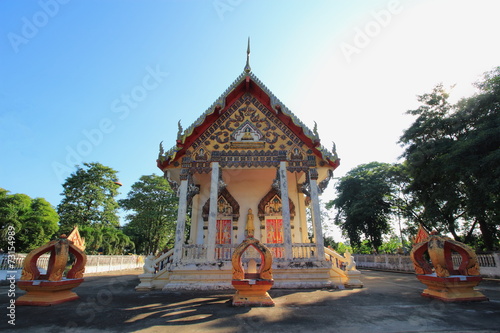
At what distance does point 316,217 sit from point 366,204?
20081 mm

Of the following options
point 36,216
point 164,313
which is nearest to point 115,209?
point 36,216

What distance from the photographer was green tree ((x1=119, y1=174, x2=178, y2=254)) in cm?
3056

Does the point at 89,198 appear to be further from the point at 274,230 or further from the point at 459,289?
the point at 459,289

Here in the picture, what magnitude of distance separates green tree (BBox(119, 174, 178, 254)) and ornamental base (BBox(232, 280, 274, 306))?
26.7m

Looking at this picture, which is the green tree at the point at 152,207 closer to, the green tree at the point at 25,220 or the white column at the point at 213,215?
the green tree at the point at 25,220

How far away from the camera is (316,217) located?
8.89 m

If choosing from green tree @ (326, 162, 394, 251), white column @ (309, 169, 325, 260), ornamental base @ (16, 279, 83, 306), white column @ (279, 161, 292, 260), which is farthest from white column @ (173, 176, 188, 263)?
green tree @ (326, 162, 394, 251)

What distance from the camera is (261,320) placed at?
3.94m

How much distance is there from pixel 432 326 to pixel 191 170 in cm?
793

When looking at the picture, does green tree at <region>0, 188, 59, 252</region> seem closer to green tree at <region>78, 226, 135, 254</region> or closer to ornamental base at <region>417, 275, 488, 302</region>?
green tree at <region>78, 226, 135, 254</region>

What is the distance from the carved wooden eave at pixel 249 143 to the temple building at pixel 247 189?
4 centimetres

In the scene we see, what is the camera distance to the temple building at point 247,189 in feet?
26.3

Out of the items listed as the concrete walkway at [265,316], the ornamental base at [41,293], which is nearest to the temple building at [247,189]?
the concrete walkway at [265,316]

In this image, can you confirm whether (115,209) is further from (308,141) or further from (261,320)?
(261,320)
